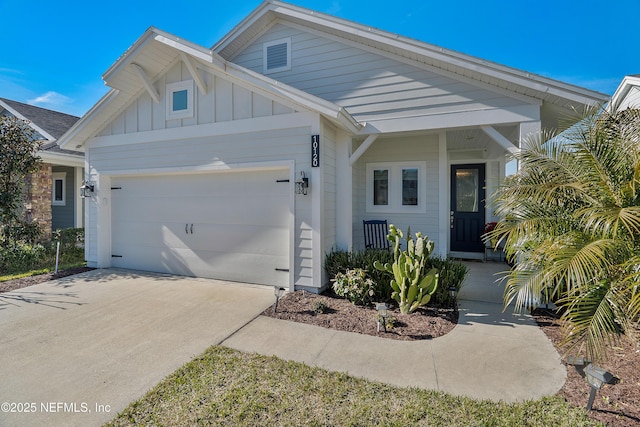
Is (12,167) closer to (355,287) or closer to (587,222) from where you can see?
(355,287)

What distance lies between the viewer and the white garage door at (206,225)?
18.6ft

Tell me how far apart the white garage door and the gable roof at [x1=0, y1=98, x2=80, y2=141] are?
5.95 meters

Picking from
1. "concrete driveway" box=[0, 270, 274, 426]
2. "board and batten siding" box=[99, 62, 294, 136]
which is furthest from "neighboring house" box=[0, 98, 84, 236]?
"concrete driveway" box=[0, 270, 274, 426]

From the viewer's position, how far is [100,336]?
147 inches

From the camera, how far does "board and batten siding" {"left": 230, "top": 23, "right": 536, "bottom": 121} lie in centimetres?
560

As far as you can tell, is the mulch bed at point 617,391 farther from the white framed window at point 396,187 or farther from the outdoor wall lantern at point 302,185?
the white framed window at point 396,187

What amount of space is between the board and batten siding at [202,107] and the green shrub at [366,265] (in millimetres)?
2653

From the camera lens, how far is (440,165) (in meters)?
7.10

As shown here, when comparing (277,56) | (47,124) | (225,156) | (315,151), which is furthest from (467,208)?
(47,124)

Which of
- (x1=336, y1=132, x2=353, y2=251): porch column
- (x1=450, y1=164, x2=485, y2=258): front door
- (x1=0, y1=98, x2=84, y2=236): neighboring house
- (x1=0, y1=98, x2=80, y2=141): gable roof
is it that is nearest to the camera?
(x1=336, y1=132, x2=353, y2=251): porch column

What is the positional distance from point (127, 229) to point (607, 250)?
8162 millimetres

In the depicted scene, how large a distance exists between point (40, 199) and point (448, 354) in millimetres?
11766

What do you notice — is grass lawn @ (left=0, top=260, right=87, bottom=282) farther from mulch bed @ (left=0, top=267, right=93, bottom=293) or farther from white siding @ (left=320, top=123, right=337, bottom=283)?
white siding @ (left=320, top=123, right=337, bottom=283)

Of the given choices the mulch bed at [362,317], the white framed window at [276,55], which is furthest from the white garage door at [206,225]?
the white framed window at [276,55]
